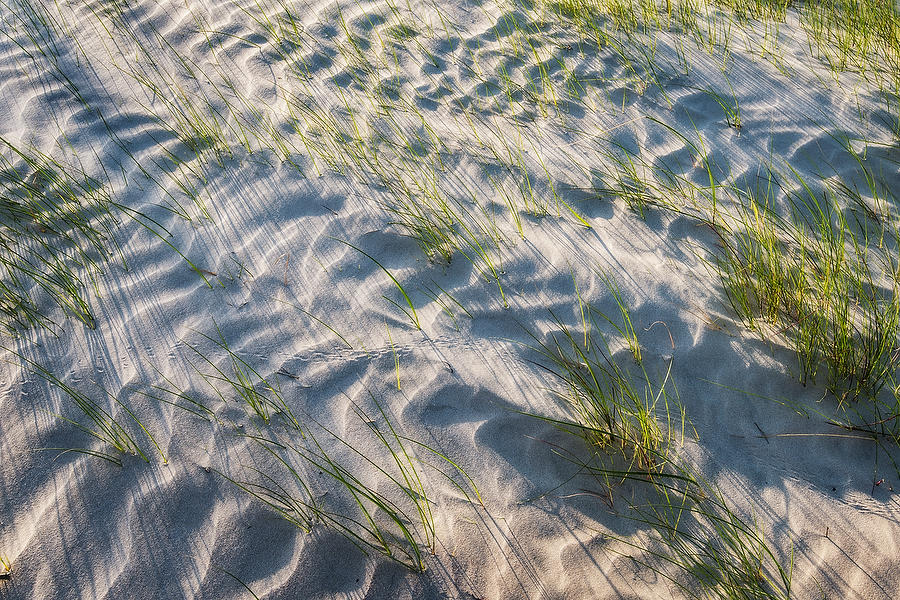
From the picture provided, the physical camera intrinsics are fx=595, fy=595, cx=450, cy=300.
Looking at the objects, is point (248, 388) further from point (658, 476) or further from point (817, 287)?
point (817, 287)

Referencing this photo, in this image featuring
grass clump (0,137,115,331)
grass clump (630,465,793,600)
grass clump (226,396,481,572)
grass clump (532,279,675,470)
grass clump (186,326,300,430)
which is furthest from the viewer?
grass clump (0,137,115,331)

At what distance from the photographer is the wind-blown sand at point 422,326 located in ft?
5.01

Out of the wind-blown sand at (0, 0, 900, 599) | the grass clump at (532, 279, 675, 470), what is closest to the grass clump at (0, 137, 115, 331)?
the wind-blown sand at (0, 0, 900, 599)

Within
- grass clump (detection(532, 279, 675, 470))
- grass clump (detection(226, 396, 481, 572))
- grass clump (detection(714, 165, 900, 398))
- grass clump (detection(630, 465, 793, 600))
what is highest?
grass clump (detection(714, 165, 900, 398))

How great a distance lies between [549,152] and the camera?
2764mm

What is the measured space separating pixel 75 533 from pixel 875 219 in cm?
291

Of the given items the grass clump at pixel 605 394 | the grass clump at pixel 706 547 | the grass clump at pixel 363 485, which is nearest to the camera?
the grass clump at pixel 706 547

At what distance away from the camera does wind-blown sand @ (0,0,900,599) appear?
1.53 m

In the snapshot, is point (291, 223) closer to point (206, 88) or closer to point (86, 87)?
point (206, 88)

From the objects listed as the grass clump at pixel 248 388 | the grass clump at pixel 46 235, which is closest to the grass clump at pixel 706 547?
the grass clump at pixel 248 388

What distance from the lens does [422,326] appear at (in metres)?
2.05

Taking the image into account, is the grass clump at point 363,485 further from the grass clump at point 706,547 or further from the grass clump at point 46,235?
the grass clump at point 46,235

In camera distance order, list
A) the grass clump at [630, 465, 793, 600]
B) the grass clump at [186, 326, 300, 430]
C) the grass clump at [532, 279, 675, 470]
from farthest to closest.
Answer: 1. the grass clump at [186, 326, 300, 430]
2. the grass clump at [532, 279, 675, 470]
3. the grass clump at [630, 465, 793, 600]

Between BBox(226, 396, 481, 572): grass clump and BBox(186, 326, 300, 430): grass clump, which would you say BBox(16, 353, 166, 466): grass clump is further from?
BBox(226, 396, 481, 572): grass clump
